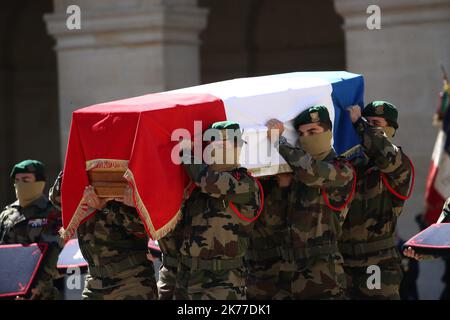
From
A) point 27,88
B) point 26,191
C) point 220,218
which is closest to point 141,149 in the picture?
point 220,218

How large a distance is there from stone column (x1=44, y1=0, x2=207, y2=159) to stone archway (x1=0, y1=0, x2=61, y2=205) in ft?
13.2

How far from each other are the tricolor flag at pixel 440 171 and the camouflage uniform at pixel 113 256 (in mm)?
3013

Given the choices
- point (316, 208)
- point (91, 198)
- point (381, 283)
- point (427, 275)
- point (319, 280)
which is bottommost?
point (427, 275)

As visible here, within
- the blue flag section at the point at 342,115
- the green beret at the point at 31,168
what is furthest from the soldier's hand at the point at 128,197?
the green beret at the point at 31,168

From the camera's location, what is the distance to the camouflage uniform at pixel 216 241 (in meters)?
6.15

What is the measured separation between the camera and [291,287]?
A: 6.53m

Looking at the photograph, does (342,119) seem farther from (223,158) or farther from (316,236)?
(223,158)

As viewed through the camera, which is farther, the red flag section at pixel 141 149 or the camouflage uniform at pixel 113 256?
the camouflage uniform at pixel 113 256

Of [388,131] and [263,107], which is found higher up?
[263,107]

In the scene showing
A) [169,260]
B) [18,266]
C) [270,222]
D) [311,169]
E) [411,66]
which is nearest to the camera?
[311,169]

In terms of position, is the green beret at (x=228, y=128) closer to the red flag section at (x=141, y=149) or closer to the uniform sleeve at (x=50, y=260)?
the red flag section at (x=141, y=149)

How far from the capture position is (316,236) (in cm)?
644

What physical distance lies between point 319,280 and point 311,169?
0.63m

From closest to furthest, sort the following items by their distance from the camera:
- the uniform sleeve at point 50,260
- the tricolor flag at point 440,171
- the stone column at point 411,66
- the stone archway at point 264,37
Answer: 1. the uniform sleeve at point 50,260
2. the tricolor flag at point 440,171
3. the stone column at point 411,66
4. the stone archway at point 264,37
